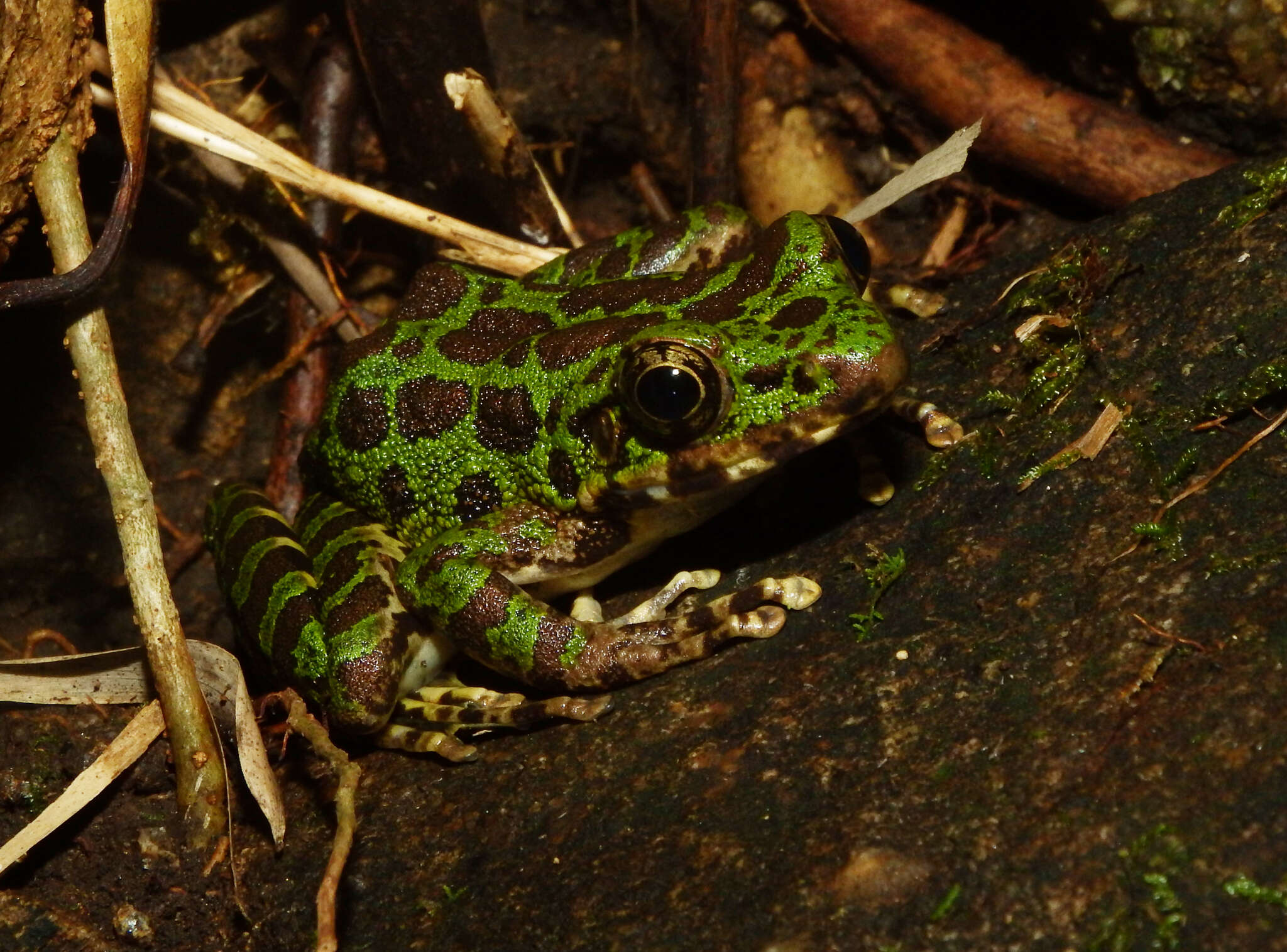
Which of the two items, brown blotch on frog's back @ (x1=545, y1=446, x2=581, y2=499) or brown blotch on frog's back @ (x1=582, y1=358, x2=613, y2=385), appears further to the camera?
brown blotch on frog's back @ (x1=545, y1=446, x2=581, y2=499)

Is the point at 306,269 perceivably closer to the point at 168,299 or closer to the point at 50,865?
the point at 168,299

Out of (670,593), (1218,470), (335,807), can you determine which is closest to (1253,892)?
(1218,470)

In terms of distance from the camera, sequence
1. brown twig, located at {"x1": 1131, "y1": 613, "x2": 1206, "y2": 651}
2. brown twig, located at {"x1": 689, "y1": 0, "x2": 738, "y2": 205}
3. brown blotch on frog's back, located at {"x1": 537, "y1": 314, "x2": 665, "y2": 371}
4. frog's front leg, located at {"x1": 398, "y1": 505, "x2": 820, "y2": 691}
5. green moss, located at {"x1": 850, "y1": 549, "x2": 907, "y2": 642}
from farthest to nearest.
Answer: brown twig, located at {"x1": 689, "y1": 0, "x2": 738, "y2": 205} < brown blotch on frog's back, located at {"x1": 537, "y1": 314, "x2": 665, "y2": 371} < frog's front leg, located at {"x1": 398, "y1": 505, "x2": 820, "y2": 691} < green moss, located at {"x1": 850, "y1": 549, "x2": 907, "y2": 642} < brown twig, located at {"x1": 1131, "y1": 613, "x2": 1206, "y2": 651}

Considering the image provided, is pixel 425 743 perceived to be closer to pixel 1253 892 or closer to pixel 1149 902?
pixel 1149 902

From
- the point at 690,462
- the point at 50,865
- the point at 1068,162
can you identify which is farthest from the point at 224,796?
the point at 1068,162

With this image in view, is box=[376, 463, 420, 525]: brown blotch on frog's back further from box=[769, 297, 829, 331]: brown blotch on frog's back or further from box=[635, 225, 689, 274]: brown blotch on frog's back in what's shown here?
box=[769, 297, 829, 331]: brown blotch on frog's back

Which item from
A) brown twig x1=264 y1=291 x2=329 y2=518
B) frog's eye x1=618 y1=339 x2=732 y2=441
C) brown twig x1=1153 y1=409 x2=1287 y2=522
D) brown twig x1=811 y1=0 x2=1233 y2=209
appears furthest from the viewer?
brown twig x1=264 y1=291 x2=329 y2=518

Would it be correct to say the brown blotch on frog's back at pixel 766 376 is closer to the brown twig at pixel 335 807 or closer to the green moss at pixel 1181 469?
the green moss at pixel 1181 469

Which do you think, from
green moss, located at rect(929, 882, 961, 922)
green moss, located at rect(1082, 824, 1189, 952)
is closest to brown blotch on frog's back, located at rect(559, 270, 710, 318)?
green moss, located at rect(929, 882, 961, 922)

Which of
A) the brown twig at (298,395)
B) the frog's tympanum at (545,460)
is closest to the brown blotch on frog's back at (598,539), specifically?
the frog's tympanum at (545,460)
